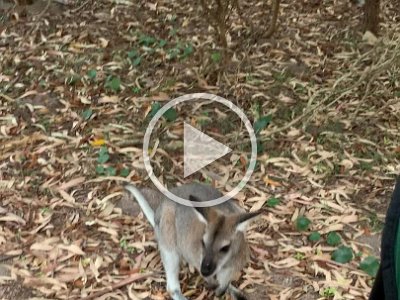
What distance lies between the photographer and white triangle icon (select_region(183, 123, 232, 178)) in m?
4.46

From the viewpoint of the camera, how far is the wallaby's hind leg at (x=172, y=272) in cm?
351

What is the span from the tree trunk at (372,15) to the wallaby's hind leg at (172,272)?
3.12 m

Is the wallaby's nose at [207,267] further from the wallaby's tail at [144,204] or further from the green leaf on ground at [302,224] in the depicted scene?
the green leaf on ground at [302,224]

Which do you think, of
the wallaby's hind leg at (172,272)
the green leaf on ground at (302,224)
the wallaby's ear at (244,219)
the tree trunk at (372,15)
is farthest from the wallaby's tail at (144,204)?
the tree trunk at (372,15)

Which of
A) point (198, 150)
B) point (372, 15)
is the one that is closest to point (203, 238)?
point (198, 150)

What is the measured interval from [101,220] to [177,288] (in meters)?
0.74

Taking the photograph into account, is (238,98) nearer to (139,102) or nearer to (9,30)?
(139,102)

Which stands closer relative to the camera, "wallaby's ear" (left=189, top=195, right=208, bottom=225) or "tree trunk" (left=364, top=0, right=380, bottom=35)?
"wallaby's ear" (left=189, top=195, right=208, bottom=225)

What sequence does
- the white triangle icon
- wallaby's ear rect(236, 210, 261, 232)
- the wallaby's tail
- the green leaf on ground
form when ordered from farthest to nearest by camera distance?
the white triangle icon < the green leaf on ground < the wallaby's tail < wallaby's ear rect(236, 210, 261, 232)

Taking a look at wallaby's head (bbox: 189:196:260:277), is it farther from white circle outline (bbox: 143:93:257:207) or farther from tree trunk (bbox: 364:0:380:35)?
tree trunk (bbox: 364:0:380:35)

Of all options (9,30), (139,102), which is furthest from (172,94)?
(9,30)

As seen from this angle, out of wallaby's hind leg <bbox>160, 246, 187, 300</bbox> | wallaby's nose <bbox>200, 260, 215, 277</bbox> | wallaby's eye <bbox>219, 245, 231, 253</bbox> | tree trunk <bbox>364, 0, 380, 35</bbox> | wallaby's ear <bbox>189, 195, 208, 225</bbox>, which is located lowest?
wallaby's hind leg <bbox>160, 246, 187, 300</bbox>

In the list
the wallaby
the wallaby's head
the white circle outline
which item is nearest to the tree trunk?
the white circle outline

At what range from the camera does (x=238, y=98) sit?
505 centimetres
